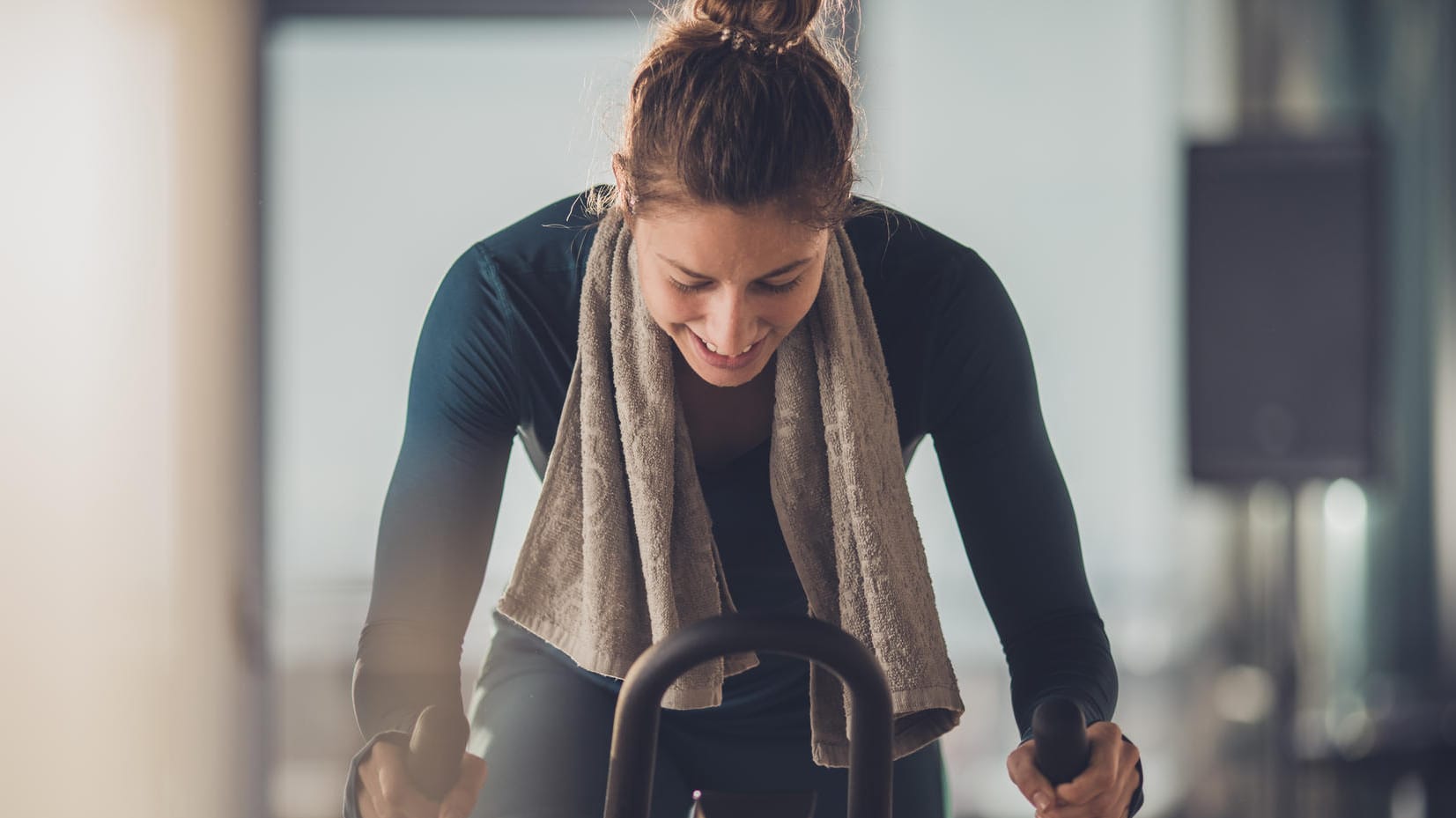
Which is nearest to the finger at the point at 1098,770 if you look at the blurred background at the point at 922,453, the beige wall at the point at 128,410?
the blurred background at the point at 922,453

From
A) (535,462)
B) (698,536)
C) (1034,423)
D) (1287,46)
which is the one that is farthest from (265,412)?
(1287,46)

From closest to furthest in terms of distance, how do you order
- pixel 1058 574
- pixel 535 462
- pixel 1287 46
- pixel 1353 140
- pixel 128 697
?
1. pixel 1058 574
2. pixel 535 462
3. pixel 128 697
4. pixel 1353 140
5. pixel 1287 46

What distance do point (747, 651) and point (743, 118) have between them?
1.11 ft

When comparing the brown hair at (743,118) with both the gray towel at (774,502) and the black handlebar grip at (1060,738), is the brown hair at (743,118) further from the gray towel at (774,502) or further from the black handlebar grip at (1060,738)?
the black handlebar grip at (1060,738)

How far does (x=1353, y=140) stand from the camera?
2.22 m

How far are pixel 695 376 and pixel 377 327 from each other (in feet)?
4.08

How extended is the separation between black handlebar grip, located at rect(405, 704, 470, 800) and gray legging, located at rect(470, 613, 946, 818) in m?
0.27

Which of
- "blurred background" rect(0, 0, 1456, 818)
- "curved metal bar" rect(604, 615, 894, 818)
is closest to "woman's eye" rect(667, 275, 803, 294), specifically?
"curved metal bar" rect(604, 615, 894, 818)

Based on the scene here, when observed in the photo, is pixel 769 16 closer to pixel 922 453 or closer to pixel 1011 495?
pixel 1011 495

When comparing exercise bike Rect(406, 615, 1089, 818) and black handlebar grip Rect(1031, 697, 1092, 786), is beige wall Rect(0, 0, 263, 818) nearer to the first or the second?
exercise bike Rect(406, 615, 1089, 818)

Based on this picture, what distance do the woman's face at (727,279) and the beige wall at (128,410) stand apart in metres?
1.10

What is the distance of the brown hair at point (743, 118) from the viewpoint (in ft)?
2.42

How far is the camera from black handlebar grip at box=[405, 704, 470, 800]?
1.89ft

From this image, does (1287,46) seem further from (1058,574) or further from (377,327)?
(1058,574)
